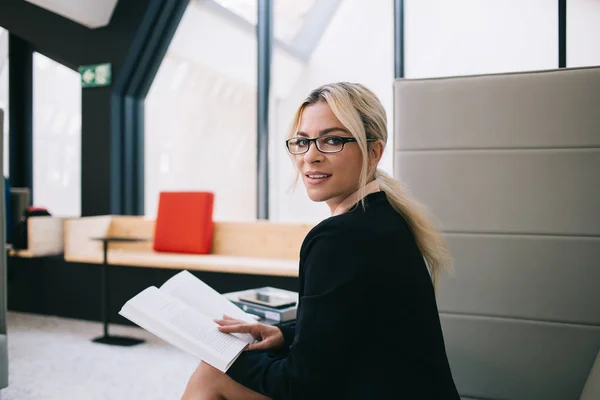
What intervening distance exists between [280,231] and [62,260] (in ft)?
6.34

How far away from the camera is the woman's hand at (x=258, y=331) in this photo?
1.15 metres

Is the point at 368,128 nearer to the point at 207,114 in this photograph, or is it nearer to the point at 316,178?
the point at 316,178

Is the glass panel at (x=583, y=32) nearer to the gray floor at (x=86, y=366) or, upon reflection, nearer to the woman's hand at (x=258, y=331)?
the woman's hand at (x=258, y=331)

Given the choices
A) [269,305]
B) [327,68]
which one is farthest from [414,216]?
[327,68]

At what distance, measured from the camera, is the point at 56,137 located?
5254 mm

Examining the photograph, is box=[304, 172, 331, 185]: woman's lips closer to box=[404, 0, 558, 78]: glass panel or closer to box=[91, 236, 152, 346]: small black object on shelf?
box=[91, 236, 152, 346]: small black object on shelf

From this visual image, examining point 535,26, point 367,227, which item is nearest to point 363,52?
point 535,26

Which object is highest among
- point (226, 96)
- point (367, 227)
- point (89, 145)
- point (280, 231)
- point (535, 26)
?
point (535, 26)

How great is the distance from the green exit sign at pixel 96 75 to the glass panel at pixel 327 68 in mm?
1686

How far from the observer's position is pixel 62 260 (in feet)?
13.4

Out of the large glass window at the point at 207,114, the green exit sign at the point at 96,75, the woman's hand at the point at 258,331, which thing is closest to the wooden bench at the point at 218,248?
the large glass window at the point at 207,114

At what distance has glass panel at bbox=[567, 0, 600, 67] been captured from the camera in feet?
11.1

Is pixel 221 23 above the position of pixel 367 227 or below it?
above

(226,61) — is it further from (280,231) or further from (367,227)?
(367,227)
